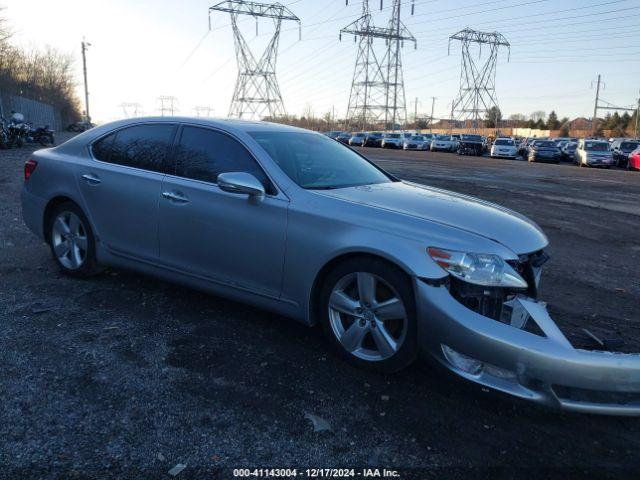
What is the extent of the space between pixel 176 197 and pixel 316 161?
1.13m

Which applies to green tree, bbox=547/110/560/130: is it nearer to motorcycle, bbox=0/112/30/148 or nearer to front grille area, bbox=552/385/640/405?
motorcycle, bbox=0/112/30/148

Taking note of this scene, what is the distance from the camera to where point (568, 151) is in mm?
38844

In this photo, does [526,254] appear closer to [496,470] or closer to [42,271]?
[496,470]

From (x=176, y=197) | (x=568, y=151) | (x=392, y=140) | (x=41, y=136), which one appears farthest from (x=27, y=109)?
(x=176, y=197)

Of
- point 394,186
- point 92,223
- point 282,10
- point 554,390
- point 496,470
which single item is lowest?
point 496,470

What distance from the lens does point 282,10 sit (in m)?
51.7

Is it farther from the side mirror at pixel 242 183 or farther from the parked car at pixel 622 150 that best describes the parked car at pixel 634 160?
the side mirror at pixel 242 183

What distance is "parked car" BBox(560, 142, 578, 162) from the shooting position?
38.5m

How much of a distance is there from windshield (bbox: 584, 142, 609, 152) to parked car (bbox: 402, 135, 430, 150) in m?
20.4

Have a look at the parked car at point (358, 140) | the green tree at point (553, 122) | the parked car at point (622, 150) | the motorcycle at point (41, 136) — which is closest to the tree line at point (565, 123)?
the green tree at point (553, 122)

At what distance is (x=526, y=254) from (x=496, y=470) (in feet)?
4.16

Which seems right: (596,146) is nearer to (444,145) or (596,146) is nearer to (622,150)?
(622,150)

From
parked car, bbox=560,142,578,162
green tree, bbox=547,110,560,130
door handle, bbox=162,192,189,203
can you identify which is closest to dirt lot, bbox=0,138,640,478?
door handle, bbox=162,192,189,203

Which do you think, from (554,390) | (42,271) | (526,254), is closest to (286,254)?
(526,254)
